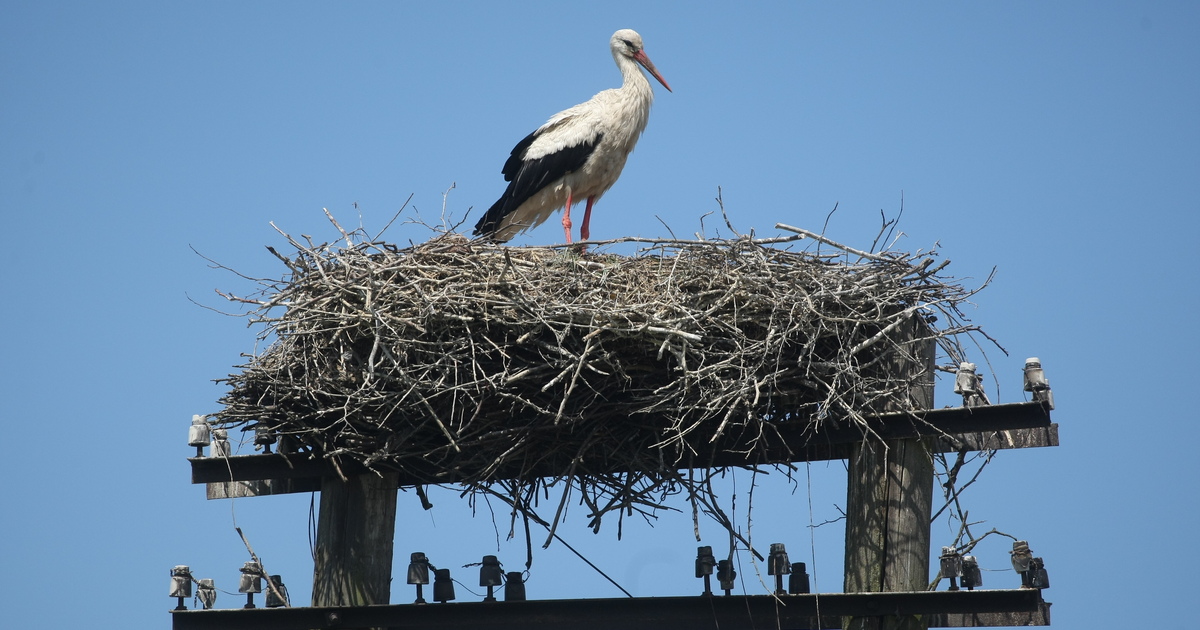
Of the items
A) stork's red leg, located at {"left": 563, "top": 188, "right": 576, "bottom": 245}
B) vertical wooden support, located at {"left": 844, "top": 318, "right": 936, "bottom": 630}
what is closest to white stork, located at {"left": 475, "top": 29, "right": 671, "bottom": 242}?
stork's red leg, located at {"left": 563, "top": 188, "right": 576, "bottom": 245}

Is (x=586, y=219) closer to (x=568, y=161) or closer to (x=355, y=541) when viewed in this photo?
(x=568, y=161)

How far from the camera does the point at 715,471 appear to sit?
18.5 feet

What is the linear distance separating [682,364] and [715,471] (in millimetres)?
610

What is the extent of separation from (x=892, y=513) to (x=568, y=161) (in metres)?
4.07

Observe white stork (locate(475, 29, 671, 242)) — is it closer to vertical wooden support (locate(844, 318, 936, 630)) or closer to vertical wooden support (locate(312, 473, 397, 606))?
vertical wooden support (locate(312, 473, 397, 606))

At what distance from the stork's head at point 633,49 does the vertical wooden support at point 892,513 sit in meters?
4.52

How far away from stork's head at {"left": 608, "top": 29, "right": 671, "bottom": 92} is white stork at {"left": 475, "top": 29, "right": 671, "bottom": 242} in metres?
0.47

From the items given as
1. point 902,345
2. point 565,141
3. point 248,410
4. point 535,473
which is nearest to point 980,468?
point 902,345

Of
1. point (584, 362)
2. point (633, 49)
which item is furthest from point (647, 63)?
point (584, 362)

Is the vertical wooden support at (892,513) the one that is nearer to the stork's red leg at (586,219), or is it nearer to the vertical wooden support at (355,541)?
the vertical wooden support at (355,541)

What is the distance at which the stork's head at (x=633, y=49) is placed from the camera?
31.2ft

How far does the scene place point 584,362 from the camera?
535 cm

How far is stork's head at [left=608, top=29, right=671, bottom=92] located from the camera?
950 centimetres

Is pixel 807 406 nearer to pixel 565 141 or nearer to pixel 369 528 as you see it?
pixel 369 528
